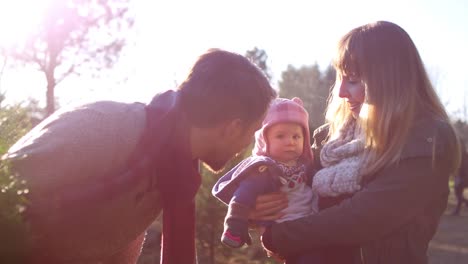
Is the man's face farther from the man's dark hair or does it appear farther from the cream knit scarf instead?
the cream knit scarf

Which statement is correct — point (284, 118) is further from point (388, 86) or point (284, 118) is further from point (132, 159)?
point (132, 159)

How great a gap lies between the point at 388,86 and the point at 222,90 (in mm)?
717

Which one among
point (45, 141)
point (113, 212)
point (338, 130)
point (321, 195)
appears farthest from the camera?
point (338, 130)

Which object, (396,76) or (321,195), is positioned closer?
(396,76)

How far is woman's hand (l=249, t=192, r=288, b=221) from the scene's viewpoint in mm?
2930

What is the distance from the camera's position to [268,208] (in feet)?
9.64

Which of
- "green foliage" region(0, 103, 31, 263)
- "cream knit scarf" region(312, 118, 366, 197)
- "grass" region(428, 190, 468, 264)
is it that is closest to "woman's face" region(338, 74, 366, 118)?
"cream knit scarf" region(312, 118, 366, 197)

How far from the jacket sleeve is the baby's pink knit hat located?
720 mm

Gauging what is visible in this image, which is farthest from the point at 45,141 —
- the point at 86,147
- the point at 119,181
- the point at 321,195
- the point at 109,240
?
the point at 321,195

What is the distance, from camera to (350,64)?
2707 millimetres

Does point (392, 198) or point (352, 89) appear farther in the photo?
point (352, 89)

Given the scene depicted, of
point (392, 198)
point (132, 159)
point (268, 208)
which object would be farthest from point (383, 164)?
point (132, 159)

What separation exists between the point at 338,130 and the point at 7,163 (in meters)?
1.70

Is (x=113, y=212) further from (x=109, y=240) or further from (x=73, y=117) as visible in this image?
(x=73, y=117)
